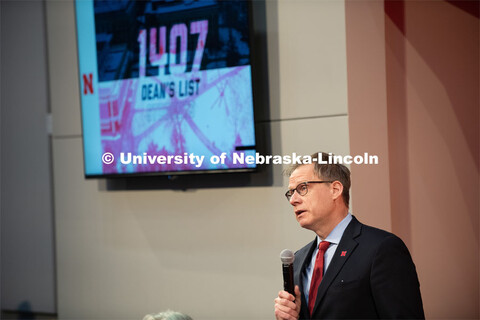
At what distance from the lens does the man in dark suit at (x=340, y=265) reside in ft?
7.10

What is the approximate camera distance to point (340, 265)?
2287mm

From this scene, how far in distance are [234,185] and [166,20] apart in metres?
1.24

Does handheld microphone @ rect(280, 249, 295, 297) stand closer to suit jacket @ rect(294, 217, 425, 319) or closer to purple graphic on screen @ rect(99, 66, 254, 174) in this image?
suit jacket @ rect(294, 217, 425, 319)

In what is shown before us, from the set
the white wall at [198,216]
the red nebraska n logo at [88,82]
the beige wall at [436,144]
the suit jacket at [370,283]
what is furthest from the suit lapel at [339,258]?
the red nebraska n logo at [88,82]

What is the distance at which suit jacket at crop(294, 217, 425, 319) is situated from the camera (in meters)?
2.14

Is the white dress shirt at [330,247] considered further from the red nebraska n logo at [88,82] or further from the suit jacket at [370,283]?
the red nebraska n logo at [88,82]

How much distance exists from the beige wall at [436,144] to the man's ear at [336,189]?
4.31ft

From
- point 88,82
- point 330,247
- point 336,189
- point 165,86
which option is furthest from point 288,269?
point 88,82

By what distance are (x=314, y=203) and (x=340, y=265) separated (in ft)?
0.96

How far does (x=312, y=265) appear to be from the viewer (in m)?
2.49

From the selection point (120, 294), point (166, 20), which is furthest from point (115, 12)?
point (120, 294)

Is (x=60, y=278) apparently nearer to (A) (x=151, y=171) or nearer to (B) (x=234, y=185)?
(A) (x=151, y=171)

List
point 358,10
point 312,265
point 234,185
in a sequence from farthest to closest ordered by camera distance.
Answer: point 234,185
point 358,10
point 312,265

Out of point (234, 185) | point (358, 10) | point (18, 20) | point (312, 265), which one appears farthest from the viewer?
point (18, 20)
